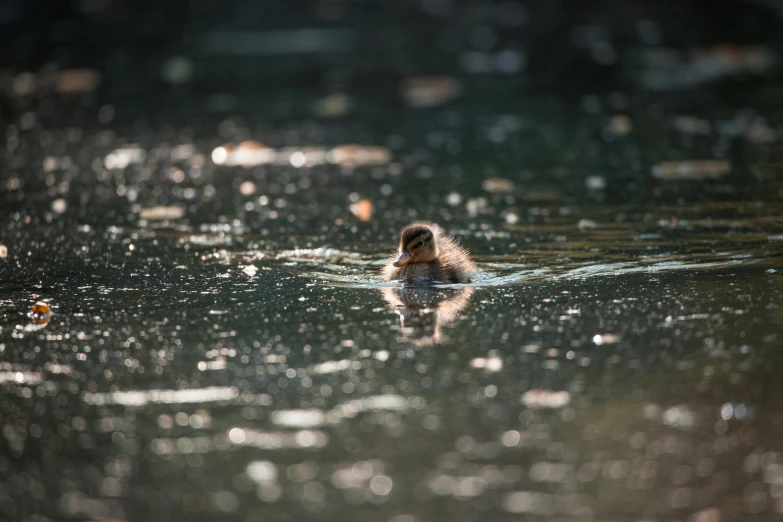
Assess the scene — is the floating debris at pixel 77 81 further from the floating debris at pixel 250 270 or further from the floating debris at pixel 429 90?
the floating debris at pixel 250 270

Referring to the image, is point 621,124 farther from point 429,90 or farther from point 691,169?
point 429,90

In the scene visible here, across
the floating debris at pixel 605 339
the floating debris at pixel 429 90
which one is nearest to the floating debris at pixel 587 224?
the floating debris at pixel 605 339

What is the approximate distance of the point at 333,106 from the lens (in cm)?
1777

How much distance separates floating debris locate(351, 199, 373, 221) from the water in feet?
0.15

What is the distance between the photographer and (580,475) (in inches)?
186

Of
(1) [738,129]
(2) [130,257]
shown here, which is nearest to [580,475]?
(2) [130,257]

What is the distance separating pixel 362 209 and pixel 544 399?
5679 mm

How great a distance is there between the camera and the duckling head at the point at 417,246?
26.5 feet

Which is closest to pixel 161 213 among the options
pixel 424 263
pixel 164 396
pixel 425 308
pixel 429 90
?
pixel 424 263

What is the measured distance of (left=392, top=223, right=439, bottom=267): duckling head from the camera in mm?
8062

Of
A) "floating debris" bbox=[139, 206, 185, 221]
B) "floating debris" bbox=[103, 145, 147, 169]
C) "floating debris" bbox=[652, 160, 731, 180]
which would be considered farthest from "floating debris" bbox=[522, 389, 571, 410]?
"floating debris" bbox=[103, 145, 147, 169]

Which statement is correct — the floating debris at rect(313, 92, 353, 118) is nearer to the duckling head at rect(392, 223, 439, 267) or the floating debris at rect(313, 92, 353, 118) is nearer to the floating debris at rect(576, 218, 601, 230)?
the floating debris at rect(576, 218, 601, 230)

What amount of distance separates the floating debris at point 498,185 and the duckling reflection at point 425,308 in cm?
375

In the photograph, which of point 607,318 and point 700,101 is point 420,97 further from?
point 607,318
